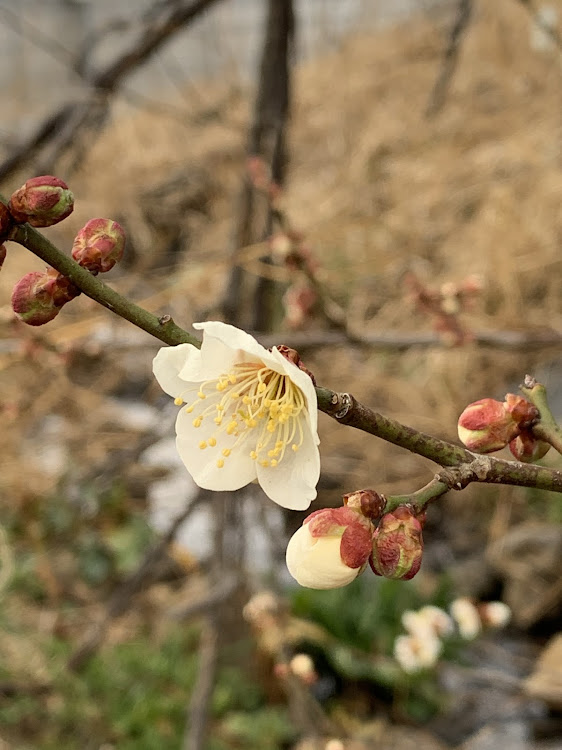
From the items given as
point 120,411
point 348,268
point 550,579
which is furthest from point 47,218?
point 348,268

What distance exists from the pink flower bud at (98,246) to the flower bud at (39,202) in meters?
0.02

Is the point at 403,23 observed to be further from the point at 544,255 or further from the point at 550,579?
the point at 550,579

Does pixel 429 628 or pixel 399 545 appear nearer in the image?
pixel 399 545

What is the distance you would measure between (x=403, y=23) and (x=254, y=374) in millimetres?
5299

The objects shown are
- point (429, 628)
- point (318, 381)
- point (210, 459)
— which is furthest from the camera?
point (318, 381)

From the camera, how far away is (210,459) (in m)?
0.47

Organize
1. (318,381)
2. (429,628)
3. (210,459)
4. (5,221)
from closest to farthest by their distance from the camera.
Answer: (5,221) < (210,459) < (429,628) < (318,381)

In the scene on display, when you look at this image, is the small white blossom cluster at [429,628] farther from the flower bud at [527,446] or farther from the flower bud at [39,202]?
the flower bud at [39,202]

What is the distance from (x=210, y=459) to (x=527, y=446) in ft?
0.66

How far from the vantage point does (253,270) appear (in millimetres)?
1421

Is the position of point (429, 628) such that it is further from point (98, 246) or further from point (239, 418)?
point (98, 246)

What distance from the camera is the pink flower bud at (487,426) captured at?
41 centimetres

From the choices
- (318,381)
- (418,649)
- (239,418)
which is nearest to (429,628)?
(418,649)

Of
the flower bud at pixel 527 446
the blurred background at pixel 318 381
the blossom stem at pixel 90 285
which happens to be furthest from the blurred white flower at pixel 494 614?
the blossom stem at pixel 90 285
